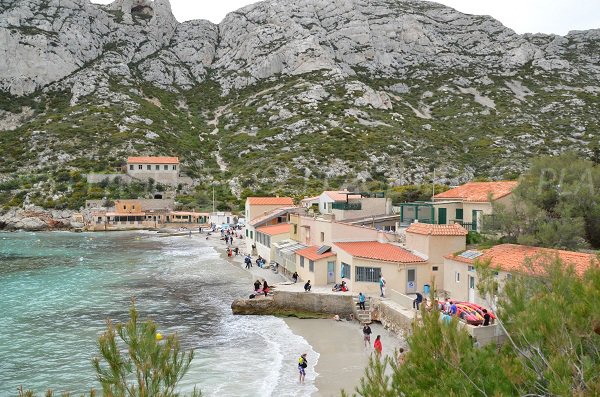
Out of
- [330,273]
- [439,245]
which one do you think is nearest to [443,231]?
[439,245]

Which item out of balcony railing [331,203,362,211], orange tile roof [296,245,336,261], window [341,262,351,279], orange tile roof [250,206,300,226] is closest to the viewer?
window [341,262,351,279]

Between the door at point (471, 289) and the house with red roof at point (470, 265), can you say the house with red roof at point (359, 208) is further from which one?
the door at point (471, 289)

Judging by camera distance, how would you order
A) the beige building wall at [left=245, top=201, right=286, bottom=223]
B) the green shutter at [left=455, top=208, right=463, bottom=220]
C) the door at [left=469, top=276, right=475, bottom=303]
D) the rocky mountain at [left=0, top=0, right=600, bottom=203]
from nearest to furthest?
the door at [left=469, top=276, right=475, bottom=303] → the green shutter at [left=455, top=208, right=463, bottom=220] → the beige building wall at [left=245, top=201, right=286, bottom=223] → the rocky mountain at [left=0, top=0, right=600, bottom=203]

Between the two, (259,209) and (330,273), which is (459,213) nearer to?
(330,273)

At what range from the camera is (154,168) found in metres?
100

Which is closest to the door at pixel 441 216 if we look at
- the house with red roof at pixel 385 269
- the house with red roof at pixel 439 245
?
the house with red roof at pixel 385 269

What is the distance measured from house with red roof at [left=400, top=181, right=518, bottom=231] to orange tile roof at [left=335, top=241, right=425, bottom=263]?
Result: 5.09m

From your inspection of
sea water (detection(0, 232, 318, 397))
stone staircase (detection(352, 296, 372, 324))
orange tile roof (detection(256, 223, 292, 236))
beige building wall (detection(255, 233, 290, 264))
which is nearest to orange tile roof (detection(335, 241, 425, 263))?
stone staircase (detection(352, 296, 372, 324))

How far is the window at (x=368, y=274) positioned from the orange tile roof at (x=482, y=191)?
335 inches

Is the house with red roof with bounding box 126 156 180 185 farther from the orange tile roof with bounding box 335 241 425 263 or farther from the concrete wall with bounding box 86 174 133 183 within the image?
the orange tile roof with bounding box 335 241 425 263

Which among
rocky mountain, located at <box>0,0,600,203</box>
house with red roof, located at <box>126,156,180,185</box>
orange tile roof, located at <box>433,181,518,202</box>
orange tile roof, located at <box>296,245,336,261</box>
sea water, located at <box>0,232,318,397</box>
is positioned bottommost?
sea water, located at <box>0,232,318,397</box>

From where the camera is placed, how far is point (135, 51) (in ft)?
489

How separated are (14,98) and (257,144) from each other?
70204 millimetres

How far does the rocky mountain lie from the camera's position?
98500mm
